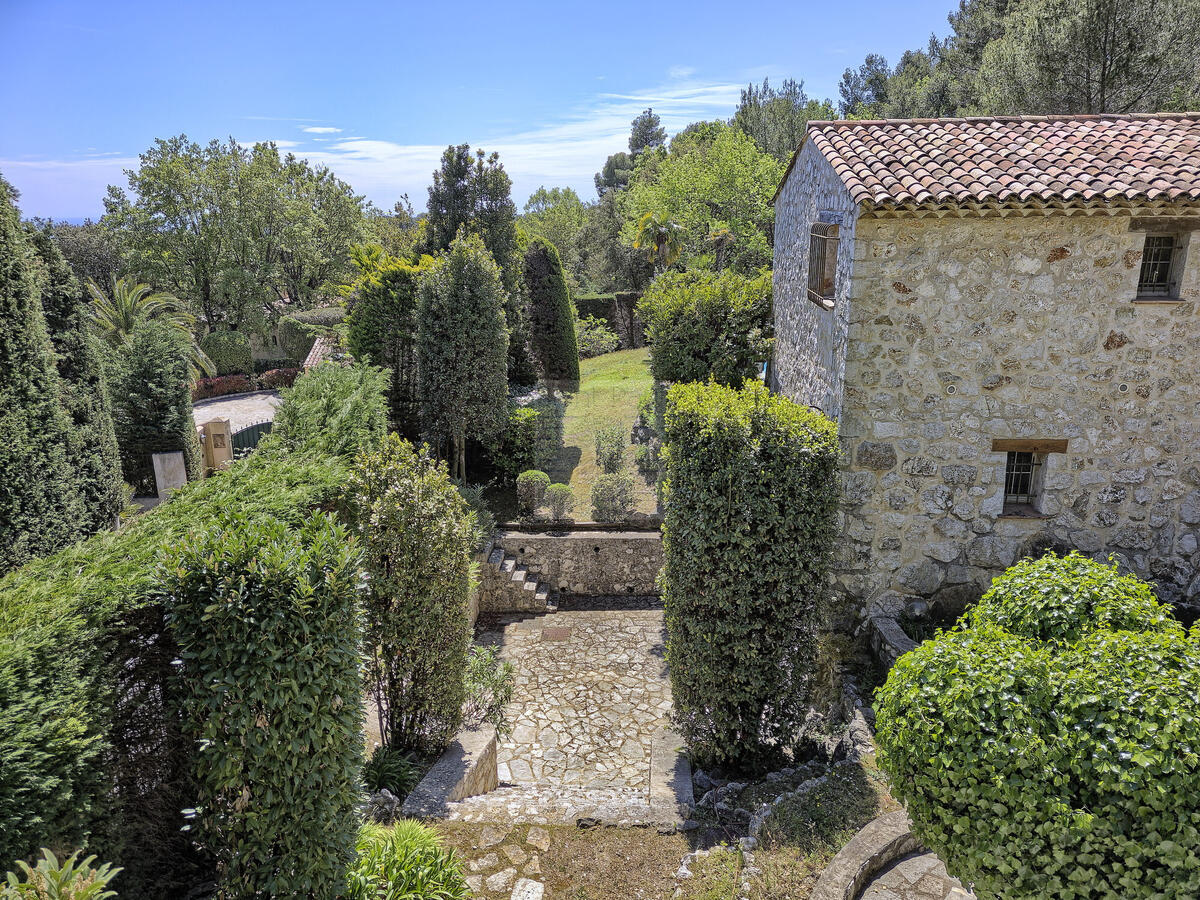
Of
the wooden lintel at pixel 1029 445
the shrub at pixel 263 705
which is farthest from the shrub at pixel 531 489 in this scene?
the shrub at pixel 263 705

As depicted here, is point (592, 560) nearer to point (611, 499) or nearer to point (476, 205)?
point (611, 499)

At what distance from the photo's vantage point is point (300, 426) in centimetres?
944

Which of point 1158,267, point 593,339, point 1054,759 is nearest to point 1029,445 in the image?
point 1158,267

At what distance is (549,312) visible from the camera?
24328mm

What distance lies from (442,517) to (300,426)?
3092 mm

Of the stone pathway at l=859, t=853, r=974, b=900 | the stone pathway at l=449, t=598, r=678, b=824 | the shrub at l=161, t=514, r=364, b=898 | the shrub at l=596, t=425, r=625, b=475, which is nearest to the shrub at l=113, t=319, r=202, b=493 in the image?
the stone pathway at l=449, t=598, r=678, b=824

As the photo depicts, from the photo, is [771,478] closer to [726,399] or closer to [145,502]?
[726,399]

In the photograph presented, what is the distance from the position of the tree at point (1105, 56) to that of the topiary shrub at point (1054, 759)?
19974mm

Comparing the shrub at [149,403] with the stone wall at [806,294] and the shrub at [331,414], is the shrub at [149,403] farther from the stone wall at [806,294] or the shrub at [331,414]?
the stone wall at [806,294]

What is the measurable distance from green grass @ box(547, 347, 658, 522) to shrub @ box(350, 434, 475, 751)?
7755 millimetres

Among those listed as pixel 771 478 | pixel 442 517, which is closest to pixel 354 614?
pixel 442 517

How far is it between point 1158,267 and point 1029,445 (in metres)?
2.65

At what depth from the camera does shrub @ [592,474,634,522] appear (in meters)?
14.8

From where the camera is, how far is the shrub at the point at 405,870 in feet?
16.4
